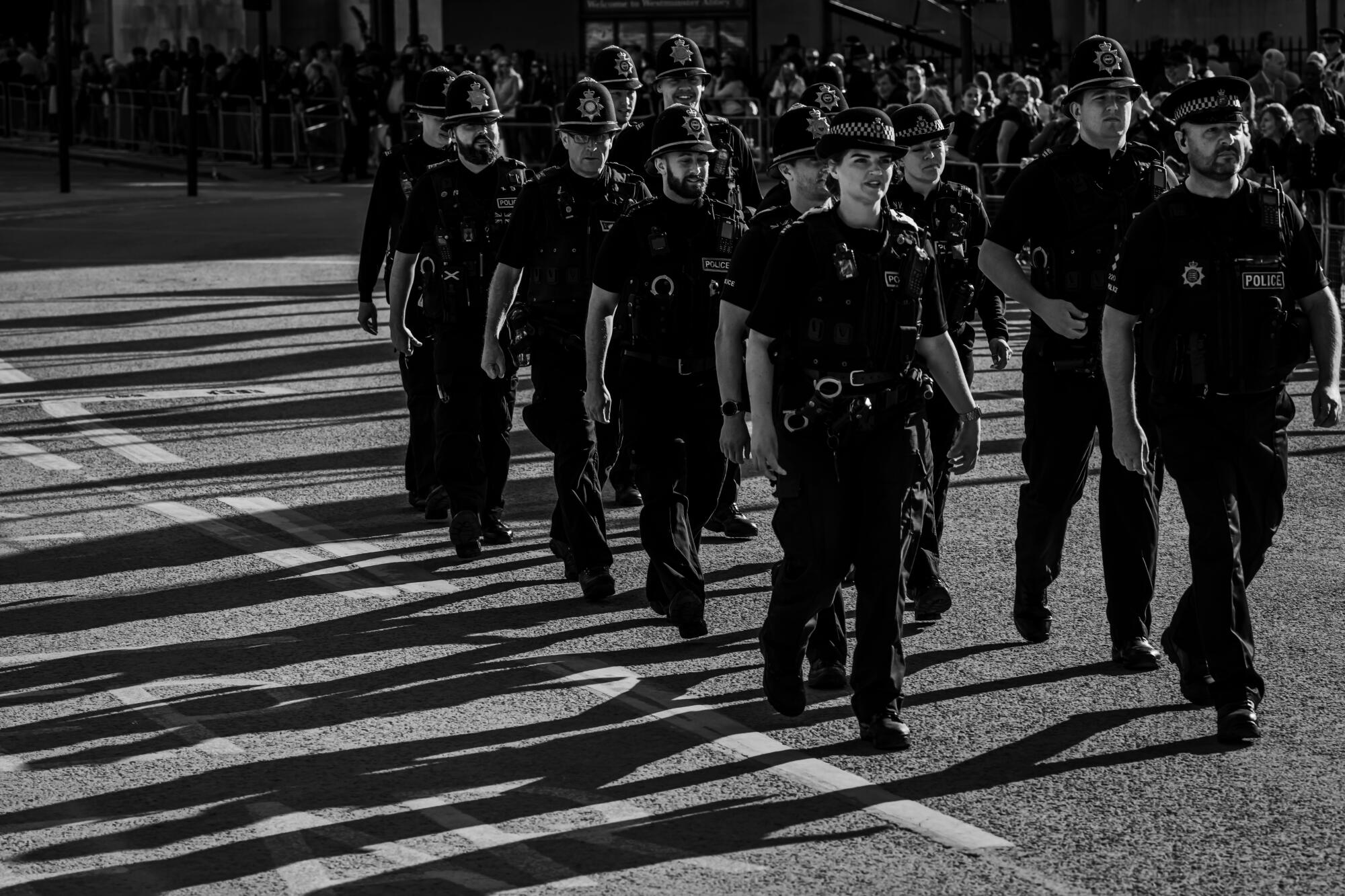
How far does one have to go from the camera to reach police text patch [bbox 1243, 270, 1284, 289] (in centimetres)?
650

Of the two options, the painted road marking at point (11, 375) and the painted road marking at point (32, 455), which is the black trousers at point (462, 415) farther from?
the painted road marking at point (11, 375)

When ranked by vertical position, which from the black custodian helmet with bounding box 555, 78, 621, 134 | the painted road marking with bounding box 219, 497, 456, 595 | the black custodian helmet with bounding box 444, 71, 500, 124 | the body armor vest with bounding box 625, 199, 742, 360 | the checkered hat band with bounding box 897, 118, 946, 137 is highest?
the black custodian helmet with bounding box 444, 71, 500, 124

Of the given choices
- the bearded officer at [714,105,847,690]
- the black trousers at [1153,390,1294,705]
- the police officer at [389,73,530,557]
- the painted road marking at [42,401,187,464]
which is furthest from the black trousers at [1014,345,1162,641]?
the painted road marking at [42,401,187,464]

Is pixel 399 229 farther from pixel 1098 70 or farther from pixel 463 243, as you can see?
pixel 1098 70

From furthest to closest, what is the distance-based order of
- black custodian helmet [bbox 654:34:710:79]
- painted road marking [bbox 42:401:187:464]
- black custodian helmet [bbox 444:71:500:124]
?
painted road marking [bbox 42:401:187:464] < black custodian helmet [bbox 654:34:710:79] < black custodian helmet [bbox 444:71:500:124]

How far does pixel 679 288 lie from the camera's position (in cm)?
788

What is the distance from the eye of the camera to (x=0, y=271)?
861 inches

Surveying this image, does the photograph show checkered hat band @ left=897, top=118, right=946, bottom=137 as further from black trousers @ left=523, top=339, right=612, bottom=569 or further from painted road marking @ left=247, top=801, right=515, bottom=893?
painted road marking @ left=247, top=801, right=515, bottom=893

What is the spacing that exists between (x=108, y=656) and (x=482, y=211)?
281cm

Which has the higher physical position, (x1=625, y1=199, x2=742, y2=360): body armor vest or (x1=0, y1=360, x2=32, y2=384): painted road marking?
(x1=625, y1=199, x2=742, y2=360): body armor vest

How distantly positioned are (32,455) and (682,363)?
18.1ft

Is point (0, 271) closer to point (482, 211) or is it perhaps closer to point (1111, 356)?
point (482, 211)

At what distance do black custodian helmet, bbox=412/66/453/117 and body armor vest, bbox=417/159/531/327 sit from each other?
0.51 m

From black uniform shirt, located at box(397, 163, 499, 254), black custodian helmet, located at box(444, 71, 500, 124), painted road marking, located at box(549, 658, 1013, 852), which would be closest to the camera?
painted road marking, located at box(549, 658, 1013, 852)
